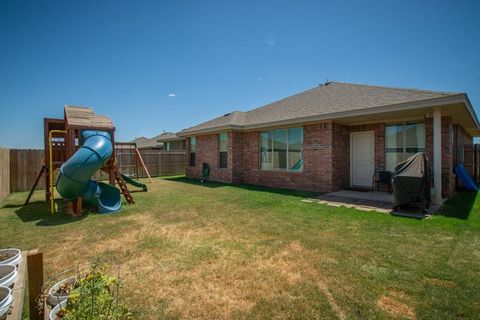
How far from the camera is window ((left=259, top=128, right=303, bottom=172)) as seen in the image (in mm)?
10258

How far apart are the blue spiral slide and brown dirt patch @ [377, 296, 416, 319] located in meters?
6.93

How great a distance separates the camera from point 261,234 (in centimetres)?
473

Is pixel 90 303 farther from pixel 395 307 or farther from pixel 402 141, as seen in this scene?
pixel 402 141

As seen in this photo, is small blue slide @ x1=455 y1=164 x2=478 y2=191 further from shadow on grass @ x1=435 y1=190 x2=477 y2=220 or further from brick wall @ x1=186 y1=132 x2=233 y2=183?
brick wall @ x1=186 y1=132 x2=233 y2=183

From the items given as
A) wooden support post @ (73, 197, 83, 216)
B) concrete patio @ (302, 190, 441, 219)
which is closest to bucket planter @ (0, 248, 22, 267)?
wooden support post @ (73, 197, 83, 216)

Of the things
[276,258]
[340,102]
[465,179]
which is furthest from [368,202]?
[465,179]

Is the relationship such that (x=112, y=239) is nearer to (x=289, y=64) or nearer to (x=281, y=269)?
(x=281, y=269)

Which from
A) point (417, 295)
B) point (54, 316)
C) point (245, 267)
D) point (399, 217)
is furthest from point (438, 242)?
point (54, 316)

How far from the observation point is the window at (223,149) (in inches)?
515

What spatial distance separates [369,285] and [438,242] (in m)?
2.42

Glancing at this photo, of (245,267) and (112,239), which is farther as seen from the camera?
(112,239)

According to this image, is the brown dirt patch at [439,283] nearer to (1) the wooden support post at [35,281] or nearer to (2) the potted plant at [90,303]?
(2) the potted plant at [90,303]

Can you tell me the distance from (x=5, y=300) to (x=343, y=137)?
10.5 m

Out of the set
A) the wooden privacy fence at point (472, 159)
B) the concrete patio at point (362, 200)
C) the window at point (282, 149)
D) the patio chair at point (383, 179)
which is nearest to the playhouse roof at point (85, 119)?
the window at point (282, 149)
